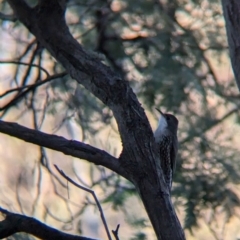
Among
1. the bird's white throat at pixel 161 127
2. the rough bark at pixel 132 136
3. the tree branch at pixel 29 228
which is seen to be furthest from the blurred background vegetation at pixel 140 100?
the tree branch at pixel 29 228

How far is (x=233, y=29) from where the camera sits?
386 centimetres

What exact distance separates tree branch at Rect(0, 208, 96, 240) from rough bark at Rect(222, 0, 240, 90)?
1.12m

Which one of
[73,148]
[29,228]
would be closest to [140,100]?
[73,148]

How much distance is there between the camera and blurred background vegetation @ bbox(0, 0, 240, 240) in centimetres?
568

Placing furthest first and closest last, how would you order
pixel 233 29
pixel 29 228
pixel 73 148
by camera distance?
pixel 233 29 → pixel 73 148 → pixel 29 228

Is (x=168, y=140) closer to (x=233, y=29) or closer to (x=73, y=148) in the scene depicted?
(x=233, y=29)

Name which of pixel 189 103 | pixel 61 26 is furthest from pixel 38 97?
pixel 61 26

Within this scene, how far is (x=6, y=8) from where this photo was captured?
19.0 ft

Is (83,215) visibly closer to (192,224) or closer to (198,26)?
(192,224)

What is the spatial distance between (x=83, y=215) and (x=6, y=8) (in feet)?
5.31

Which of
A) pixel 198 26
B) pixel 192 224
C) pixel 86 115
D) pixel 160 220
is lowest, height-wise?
pixel 160 220

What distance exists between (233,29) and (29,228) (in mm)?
1375

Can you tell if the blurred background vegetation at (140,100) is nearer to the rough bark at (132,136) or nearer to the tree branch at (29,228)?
the rough bark at (132,136)

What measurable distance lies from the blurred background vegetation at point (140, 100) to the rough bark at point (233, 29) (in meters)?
1.85
